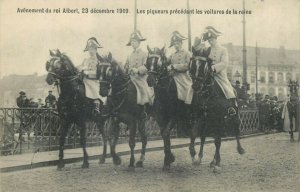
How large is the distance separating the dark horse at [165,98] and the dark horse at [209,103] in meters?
0.32

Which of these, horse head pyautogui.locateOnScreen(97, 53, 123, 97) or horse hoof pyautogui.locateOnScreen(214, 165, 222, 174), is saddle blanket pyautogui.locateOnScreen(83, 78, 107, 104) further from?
horse hoof pyautogui.locateOnScreen(214, 165, 222, 174)

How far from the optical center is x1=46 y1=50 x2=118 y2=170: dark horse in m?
9.12

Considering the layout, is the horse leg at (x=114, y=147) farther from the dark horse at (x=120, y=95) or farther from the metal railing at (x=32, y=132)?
the metal railing at (x=32, y=132)

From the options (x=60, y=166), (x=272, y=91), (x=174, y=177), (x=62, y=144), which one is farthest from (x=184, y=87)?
(x=272, y=91)

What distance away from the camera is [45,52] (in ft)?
32.0

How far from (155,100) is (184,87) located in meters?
0.57

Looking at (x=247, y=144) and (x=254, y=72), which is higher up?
(x=254, y=72)

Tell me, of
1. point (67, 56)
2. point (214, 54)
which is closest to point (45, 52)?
point (67, 56)

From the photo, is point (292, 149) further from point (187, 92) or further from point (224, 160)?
point (187, 92)

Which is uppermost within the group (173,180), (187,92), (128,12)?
(128,12)

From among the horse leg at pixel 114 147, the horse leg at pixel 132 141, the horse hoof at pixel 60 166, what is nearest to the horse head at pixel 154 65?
the horse leg at pixel 132 141

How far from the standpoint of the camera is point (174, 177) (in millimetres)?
8656

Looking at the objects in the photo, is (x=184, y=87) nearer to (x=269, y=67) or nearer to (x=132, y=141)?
(x=132, y=141)

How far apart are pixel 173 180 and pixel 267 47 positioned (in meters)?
3.58
